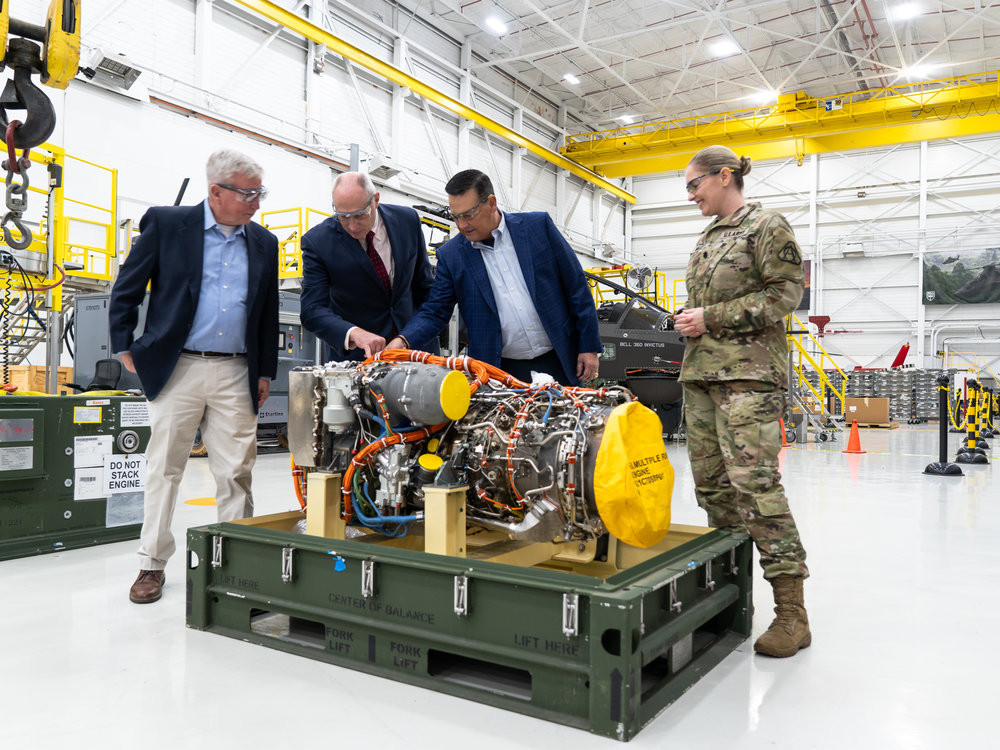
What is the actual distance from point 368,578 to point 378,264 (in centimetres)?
143

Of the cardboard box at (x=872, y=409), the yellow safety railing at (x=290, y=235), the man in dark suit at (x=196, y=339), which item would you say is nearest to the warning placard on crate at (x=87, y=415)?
the man in dark suit at (x=196, y=339)

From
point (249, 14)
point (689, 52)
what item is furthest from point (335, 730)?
point (689, 52)

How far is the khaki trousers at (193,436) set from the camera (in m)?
2.79

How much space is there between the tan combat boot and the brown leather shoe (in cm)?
215

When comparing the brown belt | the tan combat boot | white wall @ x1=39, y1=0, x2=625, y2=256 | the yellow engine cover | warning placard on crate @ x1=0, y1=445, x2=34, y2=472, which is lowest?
the tan combat boot

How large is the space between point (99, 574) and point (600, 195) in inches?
796

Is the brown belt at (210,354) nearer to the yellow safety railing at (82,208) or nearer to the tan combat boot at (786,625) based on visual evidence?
the tan combat boot at (786,625)

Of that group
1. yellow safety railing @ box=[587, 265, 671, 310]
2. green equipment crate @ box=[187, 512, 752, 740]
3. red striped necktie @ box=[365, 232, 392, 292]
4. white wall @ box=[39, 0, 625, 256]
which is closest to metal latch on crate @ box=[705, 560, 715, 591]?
green equipment crate @ box=[187, 512, 752, 740]

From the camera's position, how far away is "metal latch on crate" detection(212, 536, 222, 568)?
2.43 metres

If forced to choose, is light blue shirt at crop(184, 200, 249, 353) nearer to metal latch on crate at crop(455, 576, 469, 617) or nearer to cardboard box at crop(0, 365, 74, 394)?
metal latch on crate at crop(455, 576, 469, 617)

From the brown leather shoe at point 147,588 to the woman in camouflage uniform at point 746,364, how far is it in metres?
2.07

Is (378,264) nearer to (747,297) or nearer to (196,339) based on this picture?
(196,339)

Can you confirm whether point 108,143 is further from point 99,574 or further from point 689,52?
point 689,52

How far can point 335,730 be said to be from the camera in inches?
67.1
